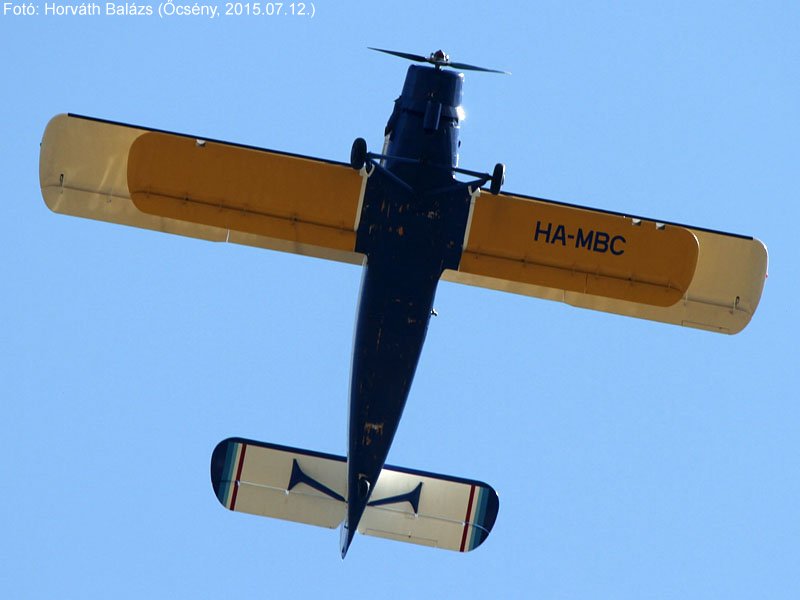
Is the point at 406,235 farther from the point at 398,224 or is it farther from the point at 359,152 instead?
the point at 359,152

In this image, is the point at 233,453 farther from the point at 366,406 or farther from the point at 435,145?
the point at 435,145

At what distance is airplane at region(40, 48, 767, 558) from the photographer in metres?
19.1

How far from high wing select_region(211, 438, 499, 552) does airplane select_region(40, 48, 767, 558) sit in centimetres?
117

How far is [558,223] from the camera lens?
1980cm

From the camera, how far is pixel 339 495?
72.2 feet

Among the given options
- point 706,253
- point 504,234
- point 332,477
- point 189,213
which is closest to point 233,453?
point 332,477

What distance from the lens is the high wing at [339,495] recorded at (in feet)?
71.9

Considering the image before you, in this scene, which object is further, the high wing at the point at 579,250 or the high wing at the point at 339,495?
the high wing at the point at 339,495

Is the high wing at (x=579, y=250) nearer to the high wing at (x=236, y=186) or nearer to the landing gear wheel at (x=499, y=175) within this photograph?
the landing gear wheel at (x=499, y=175)

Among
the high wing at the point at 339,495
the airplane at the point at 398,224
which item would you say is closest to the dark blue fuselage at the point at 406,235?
the airplane at the point at 398,224

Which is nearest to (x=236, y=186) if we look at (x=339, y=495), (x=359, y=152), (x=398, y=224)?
(x=359, y=152)

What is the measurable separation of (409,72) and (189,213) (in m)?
3.61

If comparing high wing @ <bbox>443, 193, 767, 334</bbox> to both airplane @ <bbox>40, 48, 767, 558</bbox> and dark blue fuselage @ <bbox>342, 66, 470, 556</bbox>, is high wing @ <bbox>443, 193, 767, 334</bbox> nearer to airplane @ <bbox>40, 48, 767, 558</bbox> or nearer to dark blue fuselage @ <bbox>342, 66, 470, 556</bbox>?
airplane @ <bbox>40, 48, 767, 558</bbox>

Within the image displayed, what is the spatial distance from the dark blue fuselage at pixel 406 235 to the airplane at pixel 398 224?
2 cm
